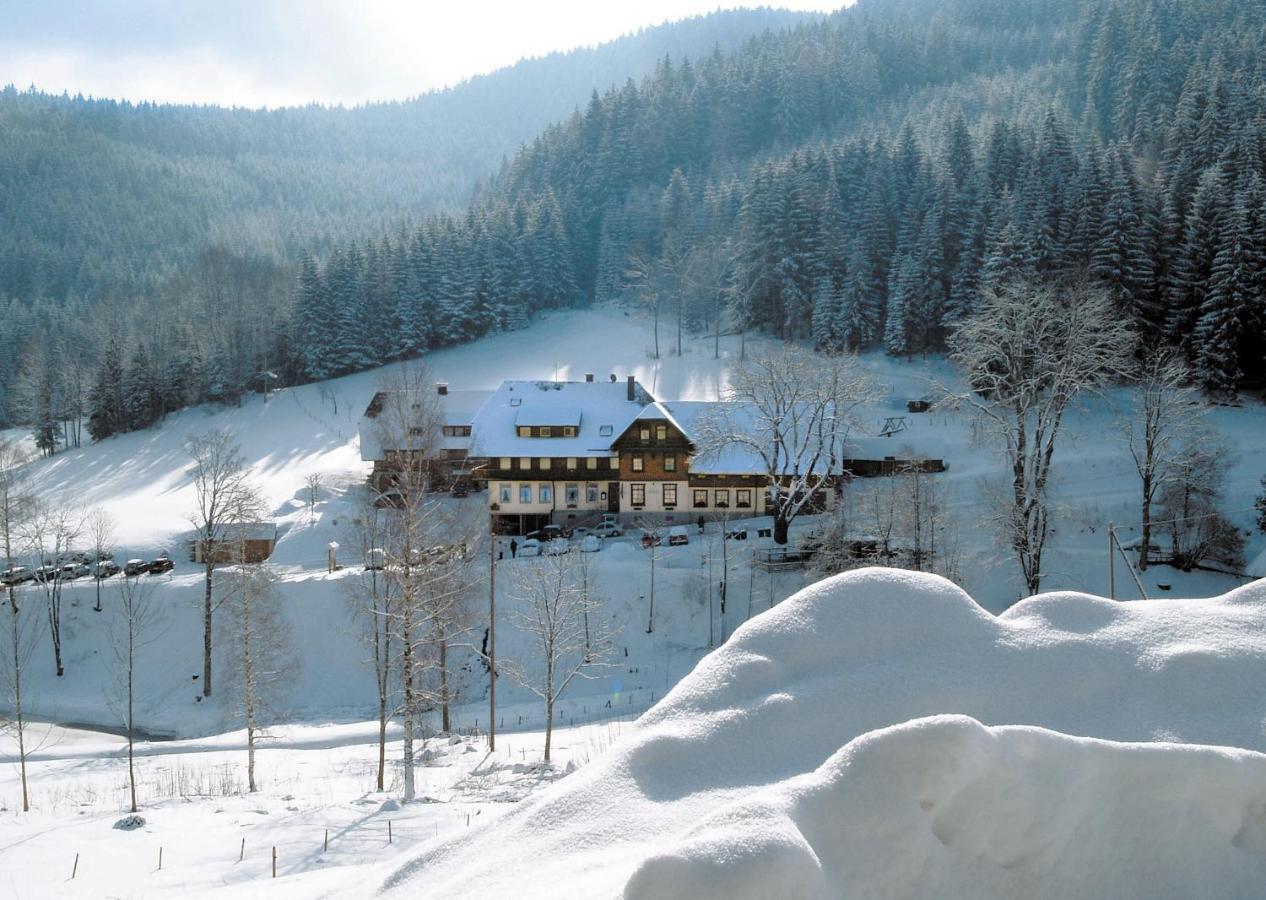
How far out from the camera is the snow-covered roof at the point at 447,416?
5605cm

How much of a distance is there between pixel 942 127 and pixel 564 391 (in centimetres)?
6381

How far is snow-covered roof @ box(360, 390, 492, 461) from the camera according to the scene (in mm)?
56053

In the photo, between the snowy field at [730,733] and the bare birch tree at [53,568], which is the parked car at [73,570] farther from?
the snowy field at [730,733]

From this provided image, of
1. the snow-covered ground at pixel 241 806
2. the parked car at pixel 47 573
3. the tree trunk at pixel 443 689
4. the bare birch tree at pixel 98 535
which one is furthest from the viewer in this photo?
the bare birch tree at pixel 98 535

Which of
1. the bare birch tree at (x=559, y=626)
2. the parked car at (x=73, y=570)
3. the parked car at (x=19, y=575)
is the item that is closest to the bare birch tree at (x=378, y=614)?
the bare birch tree at (x=559, y=626)

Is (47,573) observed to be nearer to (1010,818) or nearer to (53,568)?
(53,568)

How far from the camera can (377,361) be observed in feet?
275

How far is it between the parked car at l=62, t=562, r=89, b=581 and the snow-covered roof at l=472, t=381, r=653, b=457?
63.5 feet

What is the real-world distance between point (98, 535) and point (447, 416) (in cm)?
2050

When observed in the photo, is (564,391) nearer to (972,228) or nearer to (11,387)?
(972,228)

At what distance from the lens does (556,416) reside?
163 feet

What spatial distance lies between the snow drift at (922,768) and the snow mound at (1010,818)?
0.01 metres

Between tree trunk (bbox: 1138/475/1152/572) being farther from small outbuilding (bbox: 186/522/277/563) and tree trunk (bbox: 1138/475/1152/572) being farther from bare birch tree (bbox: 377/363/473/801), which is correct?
small outbuilding (bbox: 186/522/277/563)

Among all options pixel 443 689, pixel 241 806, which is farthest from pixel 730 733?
pixel 443 689
